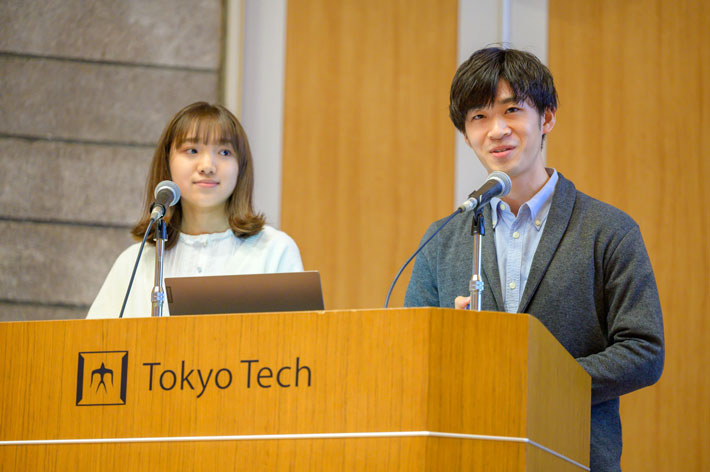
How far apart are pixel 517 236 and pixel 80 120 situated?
2104 millimetres

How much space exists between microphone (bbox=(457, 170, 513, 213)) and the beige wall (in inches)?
78.9

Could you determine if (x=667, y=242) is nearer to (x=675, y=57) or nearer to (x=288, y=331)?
(x=675, y=57)

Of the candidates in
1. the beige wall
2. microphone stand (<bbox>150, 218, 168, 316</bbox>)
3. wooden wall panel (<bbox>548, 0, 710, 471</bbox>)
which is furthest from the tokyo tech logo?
wooden wall panel (<bbox>548, 0, 710, 471</bbox>)

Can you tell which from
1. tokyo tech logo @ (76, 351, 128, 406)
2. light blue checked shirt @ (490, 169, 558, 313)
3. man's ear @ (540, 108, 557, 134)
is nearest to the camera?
tokyo tech logo @ (76, 351, 128, 406)

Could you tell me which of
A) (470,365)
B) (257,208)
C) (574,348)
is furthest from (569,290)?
(257,208)

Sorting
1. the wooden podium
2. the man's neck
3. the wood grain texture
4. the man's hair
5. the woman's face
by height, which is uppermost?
the man's hair

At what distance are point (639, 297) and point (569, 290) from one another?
17 centimetres

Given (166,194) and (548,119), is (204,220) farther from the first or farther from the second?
(548,119)

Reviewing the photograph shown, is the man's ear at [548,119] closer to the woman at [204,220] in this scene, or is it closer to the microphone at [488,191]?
the microphone at [488,191]

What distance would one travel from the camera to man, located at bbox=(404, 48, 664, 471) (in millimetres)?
2201

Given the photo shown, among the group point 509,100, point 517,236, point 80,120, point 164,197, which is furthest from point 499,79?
point 80,120

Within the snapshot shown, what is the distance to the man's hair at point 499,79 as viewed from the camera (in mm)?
2525

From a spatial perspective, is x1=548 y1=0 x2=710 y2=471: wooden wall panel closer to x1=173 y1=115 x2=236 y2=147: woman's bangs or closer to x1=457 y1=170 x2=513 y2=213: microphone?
x1=173 y1=115 x2=236 y2=147: woman's bangs

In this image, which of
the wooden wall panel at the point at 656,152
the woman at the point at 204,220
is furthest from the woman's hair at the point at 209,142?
the wooden wall panel at the point at 656,152
